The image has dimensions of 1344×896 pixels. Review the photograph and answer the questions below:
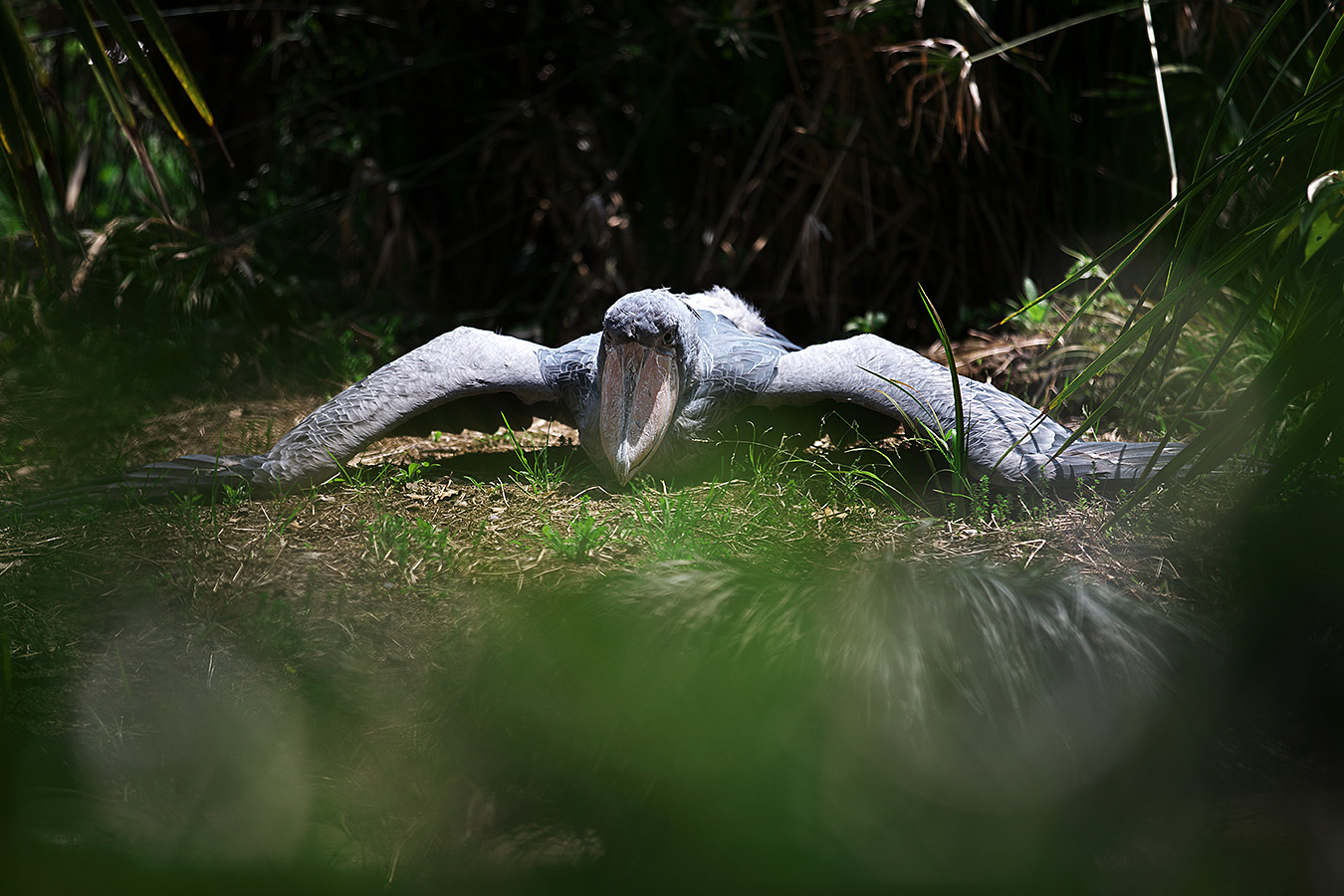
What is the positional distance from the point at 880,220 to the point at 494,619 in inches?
133

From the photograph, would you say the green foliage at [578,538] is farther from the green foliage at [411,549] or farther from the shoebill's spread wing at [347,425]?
the shoebill's spread wing at [347,425]

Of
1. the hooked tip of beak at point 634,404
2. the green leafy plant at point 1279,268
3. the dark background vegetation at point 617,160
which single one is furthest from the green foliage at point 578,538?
the dark background vegetation at point 617,160

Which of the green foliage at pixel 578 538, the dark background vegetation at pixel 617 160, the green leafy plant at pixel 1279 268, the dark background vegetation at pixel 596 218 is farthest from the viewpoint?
the dark background vegetation at pixel 617 160

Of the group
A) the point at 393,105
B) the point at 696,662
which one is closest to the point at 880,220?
the point at 393,105

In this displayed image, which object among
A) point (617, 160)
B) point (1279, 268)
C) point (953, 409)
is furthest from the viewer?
point (617, 160)

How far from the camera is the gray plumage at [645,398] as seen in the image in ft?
9.18

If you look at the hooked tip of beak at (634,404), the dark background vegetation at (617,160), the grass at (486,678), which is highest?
the dark background vegetation at (617,160)

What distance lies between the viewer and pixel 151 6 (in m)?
1.60

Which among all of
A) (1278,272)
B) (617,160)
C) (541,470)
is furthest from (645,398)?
(617,160)

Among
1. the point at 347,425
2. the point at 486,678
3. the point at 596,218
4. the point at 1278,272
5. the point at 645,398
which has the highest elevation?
the point at 1278,272

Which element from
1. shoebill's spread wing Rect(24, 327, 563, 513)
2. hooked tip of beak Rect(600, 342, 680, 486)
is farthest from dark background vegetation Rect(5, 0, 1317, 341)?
hooked tip of beak Rect(600, 342, 680, 486)

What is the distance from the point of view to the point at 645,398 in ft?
9.70

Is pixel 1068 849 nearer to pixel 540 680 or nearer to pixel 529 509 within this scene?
pixel 540 680

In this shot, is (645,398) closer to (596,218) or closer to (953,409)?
(953,409)
